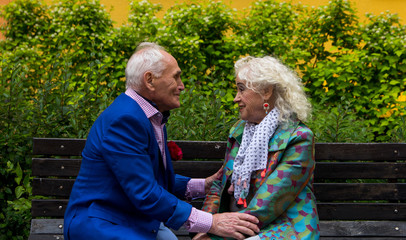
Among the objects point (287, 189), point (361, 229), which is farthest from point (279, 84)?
point (361, 229)

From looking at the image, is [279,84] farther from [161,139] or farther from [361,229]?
[361,229]

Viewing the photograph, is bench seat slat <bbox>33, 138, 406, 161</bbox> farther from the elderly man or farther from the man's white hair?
the man's white hair

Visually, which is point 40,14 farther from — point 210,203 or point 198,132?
point 210,203

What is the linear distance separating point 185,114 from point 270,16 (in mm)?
3348

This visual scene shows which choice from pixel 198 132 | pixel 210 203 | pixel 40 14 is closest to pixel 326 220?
pixel 210 203

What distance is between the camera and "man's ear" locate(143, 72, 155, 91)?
2745 millimetres

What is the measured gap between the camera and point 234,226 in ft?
8.90

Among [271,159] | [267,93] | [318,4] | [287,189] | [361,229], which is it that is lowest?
[361,229]

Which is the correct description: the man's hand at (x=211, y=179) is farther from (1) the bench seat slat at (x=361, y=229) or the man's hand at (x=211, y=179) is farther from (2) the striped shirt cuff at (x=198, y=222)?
(2) the striped shirt cuff at (x=198, y=222)

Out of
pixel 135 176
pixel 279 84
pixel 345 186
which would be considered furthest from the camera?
pixel 345 186

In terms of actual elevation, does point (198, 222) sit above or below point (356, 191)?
above

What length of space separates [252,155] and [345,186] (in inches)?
41.7

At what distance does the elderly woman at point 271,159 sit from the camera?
9.10 feet

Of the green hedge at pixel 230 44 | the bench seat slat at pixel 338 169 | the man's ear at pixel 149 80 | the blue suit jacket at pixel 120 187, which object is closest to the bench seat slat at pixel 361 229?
the bench seat slat at pixel 338 169
